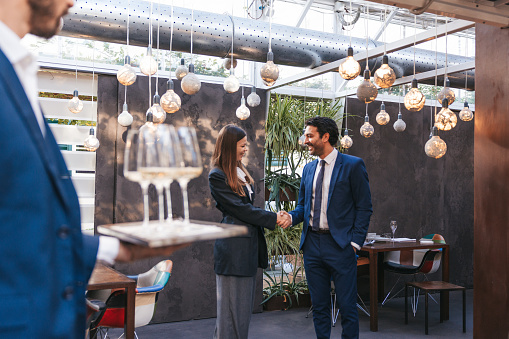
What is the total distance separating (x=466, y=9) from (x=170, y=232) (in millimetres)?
2908

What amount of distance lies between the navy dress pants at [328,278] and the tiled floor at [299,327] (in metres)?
1.51

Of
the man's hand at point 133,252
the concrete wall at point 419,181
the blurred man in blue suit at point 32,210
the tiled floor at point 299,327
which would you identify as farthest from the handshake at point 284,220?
the concrete wall at point 419,181

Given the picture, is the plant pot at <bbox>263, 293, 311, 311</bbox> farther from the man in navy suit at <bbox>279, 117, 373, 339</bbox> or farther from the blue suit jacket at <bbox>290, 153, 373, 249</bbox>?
the blue suit jacket at <bbox>290, 153, 373, 249</bbox>

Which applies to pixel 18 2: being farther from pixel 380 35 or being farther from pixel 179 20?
pixel 380 35

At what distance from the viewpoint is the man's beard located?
3.00 ft

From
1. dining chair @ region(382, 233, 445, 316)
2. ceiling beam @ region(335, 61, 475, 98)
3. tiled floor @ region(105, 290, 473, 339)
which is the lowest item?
tiled floor @ region(105, 290, 473, 339)

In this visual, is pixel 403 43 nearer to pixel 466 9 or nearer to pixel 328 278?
pixel 466 9

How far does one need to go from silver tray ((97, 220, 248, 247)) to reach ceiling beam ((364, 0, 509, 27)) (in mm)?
2430

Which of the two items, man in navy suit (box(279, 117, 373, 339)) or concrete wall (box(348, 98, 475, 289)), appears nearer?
man in navy suit (box(279, 117, 373, 339))

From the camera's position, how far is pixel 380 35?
22.9 feet

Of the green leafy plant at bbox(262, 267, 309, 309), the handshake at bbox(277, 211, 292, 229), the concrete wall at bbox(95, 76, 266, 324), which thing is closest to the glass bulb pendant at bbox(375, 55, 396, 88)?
the handshake at bbox(277, 211, 292, 229)

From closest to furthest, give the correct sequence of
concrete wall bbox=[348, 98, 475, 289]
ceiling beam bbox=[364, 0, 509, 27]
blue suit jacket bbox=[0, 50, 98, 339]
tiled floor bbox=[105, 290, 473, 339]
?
blue suit jacket bbox=[0, 50, 98, 339]
ceiling beam bbox=[364, 0, 509, 27]
tiled floor bbox=[105, 290, 473, 339]
concrete wall bbox=[348, 98, 475, 289]

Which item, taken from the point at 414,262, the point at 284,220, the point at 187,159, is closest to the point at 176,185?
the point at 284,220

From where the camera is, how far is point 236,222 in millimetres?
3193
